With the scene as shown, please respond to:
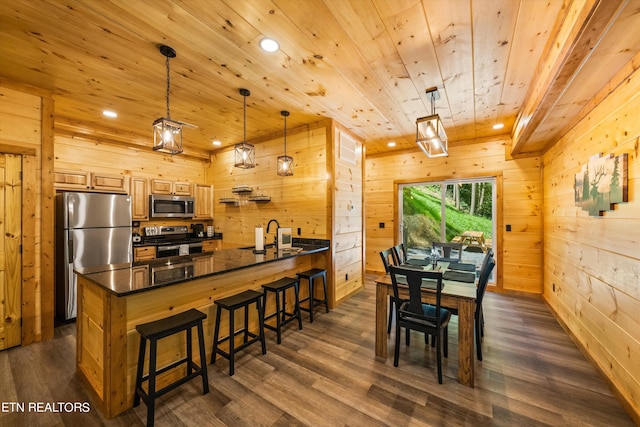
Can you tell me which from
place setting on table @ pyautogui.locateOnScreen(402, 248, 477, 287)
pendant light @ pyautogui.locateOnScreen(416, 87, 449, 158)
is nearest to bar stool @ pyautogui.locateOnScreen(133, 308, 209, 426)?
place setting on table @ pyautogui.locateOnScreen(402, 248, 477, 287)

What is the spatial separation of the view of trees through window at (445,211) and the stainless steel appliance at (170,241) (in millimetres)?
4403

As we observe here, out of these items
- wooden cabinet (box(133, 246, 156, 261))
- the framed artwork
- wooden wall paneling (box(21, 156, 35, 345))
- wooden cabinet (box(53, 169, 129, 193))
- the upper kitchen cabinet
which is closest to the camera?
the framed artwork

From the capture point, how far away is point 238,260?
2.63m

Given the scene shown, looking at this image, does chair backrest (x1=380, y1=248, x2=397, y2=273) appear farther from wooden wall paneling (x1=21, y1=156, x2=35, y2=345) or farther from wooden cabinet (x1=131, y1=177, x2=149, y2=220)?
wooden cabinet (x1=131, y1=177, x2=149, y2=220)

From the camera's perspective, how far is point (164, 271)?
2.15 metres

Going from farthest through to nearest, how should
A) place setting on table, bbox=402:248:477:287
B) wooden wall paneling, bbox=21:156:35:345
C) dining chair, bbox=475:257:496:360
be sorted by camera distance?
wooden wall paneling, bbox=21:156:35:345, place setting on table, bbox=402:248:477:287, dining chair, bbox=475:257:496:360

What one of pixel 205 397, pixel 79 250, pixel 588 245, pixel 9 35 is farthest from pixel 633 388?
pixel 79 250

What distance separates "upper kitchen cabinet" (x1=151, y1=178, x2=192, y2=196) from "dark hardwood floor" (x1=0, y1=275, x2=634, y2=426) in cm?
267

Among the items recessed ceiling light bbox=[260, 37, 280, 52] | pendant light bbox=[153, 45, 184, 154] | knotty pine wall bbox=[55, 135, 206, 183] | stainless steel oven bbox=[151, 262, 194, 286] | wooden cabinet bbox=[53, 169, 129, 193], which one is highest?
recessed ceiling light bbox=[260, 37, 280, 52]

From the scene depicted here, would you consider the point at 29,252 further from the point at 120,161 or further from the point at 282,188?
the point at 282,188

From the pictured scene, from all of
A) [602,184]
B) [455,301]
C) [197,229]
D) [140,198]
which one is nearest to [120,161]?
[140,198]

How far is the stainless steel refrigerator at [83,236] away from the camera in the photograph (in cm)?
327

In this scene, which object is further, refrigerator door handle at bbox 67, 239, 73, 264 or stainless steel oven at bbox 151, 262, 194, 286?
Result: refrigerator door handle at bbox 67, 239, 73, 264

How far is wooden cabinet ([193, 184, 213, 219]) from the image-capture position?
5262 mm
